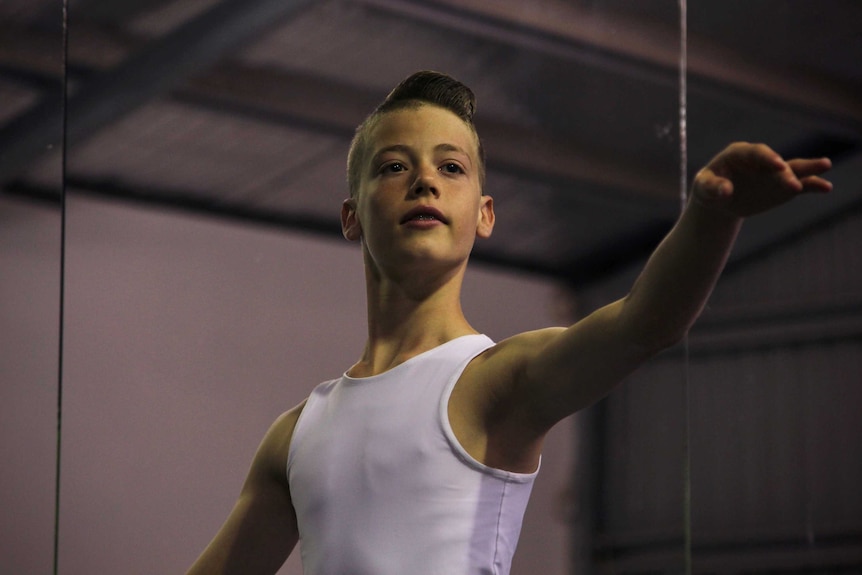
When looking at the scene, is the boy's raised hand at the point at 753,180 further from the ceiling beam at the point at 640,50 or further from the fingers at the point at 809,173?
the ceiling beam at the point at 640,50

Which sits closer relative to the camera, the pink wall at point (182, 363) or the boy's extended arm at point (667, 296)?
the boy's extended arm at point (667, 296)

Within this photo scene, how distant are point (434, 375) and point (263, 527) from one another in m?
0.24

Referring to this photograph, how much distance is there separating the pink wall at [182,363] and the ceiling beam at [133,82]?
0.31 feet

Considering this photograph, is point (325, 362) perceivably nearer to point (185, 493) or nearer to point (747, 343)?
point (185, 493)

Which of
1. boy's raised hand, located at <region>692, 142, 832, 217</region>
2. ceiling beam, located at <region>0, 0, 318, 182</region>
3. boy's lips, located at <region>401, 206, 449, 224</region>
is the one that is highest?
ceiling beam, located at <region>0, 0, 318, 182</region>

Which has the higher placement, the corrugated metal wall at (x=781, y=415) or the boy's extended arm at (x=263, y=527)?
the corrugated metal wall at (x=781, y=415)

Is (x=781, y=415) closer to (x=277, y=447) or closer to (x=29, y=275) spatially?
(x=277, y=447)

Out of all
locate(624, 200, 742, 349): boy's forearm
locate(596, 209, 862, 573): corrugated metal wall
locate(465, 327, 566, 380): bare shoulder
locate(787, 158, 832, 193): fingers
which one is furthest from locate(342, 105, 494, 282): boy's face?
locate(596, 209, 862, 573): corrugated metal wall

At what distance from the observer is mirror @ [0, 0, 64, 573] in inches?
51.7

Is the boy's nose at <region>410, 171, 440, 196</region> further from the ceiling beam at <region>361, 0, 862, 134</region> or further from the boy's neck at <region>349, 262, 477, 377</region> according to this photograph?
the ceiling beam at <region>361, 0, 862, 134</region>

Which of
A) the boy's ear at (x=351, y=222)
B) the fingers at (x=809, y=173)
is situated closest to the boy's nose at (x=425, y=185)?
the boy's ear at (x=351, y=222)

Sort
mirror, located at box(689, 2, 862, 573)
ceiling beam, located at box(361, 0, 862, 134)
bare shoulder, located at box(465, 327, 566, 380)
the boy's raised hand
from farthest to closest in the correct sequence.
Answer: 1. mirror, located at box(689, 2, 862, 573)
2. ceiling beam, located at box(361, 0, 862, 134)
3. bare shoulder, located at box(465, 327, 566, 380)
4. the boy's raised hand

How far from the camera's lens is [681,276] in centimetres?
84

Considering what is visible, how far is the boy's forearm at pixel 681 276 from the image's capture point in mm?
830
